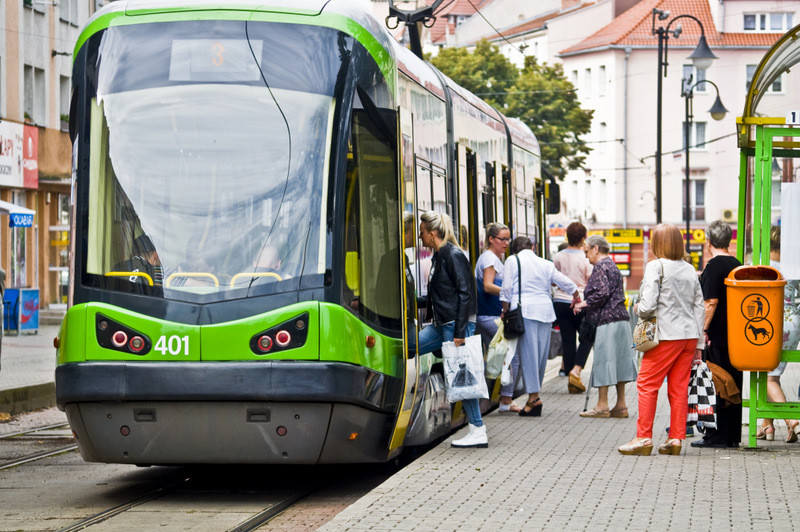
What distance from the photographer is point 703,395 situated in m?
11.7

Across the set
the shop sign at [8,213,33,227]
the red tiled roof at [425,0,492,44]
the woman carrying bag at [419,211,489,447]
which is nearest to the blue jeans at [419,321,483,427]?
the woman carrying bag at [419,211,489,447]

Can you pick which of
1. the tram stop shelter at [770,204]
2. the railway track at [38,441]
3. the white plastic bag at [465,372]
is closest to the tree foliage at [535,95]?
the railway track at [38,441]

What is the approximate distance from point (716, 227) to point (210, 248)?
162 inches

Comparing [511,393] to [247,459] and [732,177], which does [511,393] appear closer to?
[247,459]

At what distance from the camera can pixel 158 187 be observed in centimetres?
945

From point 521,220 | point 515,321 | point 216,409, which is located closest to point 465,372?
point 216,409

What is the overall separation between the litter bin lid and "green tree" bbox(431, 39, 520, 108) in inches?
2011

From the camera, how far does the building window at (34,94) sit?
38.4 m

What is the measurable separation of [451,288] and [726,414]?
2.28 m

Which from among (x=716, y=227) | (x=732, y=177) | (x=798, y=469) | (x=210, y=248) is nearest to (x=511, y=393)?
(x=716, y=227)

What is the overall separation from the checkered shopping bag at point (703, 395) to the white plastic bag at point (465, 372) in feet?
5.69

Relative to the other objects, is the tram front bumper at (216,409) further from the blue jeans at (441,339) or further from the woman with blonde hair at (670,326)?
the woman with blonde hair at (670,326)

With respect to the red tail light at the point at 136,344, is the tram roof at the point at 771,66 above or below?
above

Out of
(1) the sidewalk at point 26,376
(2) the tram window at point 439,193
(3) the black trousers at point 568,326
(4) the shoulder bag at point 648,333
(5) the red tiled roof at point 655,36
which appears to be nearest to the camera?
(4) the shoulder bag at point 648,333
